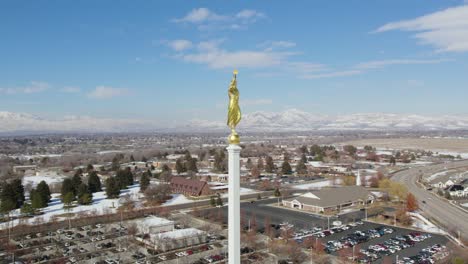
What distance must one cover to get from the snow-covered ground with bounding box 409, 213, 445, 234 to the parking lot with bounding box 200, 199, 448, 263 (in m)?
1.47

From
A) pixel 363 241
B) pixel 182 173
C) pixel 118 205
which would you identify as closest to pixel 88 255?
pixel 118 205

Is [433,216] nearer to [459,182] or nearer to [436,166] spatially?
[459,182]

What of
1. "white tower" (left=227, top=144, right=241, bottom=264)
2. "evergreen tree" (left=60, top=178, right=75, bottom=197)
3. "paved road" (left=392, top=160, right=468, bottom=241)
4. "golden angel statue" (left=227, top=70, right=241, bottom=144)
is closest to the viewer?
"white tower" (left=227, top=144, right=241, bottom=264)

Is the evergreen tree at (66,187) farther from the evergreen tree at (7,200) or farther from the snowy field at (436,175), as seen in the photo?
the snowy field at (436,175)

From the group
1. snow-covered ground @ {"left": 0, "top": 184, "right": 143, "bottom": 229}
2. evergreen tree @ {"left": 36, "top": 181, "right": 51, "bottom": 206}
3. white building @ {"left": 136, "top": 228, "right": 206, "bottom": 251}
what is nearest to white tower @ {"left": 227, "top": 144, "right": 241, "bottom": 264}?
white building @ {"left": 136, "top": 228, "right": 206, "bottom": 251}

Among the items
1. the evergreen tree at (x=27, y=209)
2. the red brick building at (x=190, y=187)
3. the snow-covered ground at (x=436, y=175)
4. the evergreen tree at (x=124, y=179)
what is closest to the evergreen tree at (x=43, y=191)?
the evergreen tree at (x=27, y=209)

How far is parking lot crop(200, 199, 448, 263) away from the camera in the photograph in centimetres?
2719

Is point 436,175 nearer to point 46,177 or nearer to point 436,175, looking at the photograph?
point 436,175

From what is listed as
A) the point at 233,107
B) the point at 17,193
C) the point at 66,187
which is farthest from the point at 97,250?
the point at 233,107

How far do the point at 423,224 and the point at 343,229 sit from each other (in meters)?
7.50

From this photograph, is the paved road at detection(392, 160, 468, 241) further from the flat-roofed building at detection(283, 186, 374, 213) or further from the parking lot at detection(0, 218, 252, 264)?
the parking lot at detection(0, 218, 252, 264)

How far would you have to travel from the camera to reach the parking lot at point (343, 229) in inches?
1070

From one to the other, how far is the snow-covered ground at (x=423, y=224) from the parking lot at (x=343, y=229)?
57.7 inches

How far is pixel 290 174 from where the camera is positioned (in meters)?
68.1
